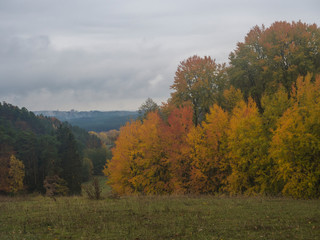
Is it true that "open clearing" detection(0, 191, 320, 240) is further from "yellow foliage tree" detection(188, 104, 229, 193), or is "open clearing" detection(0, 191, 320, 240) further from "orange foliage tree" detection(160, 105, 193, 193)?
"orange foliage tree" detection(160, 105, 193, 193)

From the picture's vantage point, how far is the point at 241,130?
101 feet

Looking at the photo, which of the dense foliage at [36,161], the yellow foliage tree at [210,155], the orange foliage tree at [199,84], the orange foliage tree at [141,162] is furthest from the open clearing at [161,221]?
the dense foliage at [36,161]

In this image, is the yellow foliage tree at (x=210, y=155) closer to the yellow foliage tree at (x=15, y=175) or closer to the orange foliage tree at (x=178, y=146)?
the orange foliage tree at (x=178, y=146)

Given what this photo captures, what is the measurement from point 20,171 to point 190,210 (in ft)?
200

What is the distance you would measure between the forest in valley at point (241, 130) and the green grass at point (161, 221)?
444 inches

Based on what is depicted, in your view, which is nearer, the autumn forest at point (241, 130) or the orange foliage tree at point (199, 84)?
the autumn forest at point (241, 130)

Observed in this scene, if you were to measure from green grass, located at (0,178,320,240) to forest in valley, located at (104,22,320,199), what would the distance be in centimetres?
1129

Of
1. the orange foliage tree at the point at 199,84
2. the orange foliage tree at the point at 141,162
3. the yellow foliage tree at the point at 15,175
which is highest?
the orange foliage tree at the point at 199,84

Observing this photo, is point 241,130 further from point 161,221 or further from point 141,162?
point 161,221

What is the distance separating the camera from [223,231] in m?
11.4

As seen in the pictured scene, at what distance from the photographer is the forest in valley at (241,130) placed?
27.0 metres

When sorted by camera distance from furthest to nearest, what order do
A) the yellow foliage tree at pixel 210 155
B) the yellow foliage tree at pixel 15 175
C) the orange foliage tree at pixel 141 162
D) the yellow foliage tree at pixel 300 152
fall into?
the yellow foliage tree at pixel 15 175, the orange foliage tree at pixel 141 162, the yellow foliage tree at pixel 210 155, the yellow foliage tree at pixel 300 152

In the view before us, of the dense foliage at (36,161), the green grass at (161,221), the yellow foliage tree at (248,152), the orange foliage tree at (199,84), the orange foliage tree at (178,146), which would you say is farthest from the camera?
the dense foliage at (36,161)

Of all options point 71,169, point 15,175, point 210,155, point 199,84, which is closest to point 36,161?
point 15,175
